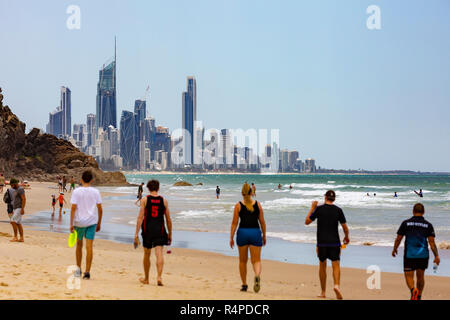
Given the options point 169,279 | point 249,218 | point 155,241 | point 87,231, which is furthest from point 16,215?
point 249,218

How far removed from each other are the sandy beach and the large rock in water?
6904 centimetres

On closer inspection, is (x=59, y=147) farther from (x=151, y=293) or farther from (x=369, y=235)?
(x=151, y=293)

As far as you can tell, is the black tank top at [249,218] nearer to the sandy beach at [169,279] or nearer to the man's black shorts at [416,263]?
the sandy beach at [169,279]

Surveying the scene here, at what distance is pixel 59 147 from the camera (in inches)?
3868

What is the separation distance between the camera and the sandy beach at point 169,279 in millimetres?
7000

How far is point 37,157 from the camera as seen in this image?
92000 millimetres

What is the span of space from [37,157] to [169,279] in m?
89.5

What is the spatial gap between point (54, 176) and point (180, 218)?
228 ft

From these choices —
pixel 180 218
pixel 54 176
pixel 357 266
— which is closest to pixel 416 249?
pixel 357 266

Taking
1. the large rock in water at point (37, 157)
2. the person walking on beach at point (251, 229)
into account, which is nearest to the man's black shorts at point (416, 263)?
the person walking on beach at point (251, 229)

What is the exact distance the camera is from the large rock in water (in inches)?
3088

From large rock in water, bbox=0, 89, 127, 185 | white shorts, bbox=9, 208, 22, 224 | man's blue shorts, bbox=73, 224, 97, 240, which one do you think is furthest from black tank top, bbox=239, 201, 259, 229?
large rock in water, bbox=0, 89, 127, 185

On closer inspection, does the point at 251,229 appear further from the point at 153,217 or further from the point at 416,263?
the point at 416,263
